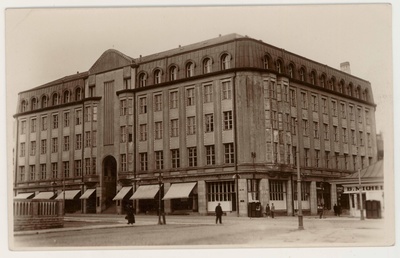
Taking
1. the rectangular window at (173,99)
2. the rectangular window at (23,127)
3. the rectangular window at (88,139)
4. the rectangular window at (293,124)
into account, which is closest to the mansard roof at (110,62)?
the rectangular window at (173,99)

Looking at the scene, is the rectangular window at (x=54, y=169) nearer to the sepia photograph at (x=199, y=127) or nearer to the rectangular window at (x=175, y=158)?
the sepia photograph at (x=199, y=127)

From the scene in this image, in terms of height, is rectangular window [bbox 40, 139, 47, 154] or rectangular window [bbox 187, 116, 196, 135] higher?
rectangular window [bbox 187, 116, 196, 135]

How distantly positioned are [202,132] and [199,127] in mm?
438

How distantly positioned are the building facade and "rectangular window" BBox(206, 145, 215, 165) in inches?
3.8

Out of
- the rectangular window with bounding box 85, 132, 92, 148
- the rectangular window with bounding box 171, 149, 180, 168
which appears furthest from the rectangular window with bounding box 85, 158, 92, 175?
the rectangular window with bounding box 171, 149, 180, 168

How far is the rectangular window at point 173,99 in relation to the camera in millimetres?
43625

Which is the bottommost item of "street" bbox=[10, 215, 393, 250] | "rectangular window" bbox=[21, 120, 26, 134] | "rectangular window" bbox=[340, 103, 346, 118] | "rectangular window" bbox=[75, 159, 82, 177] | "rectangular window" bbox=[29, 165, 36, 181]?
"street" bbox=[10, 215, 393, 250]

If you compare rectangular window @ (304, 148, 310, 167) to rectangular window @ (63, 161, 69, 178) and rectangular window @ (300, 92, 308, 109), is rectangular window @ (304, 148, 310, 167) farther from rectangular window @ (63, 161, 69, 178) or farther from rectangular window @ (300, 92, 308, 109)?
rectangular window @ (63, 161, 69, 178)

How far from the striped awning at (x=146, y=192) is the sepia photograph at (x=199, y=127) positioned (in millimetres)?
139

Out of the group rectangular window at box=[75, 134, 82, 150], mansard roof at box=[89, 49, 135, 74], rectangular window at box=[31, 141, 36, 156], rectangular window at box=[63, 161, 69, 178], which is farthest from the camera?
rectangular window at box=[75, 134, 82, 150]

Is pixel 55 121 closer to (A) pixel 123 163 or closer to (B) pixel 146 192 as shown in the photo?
(A) pixel 123 163

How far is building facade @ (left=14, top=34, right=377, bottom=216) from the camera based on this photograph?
40.6 meters

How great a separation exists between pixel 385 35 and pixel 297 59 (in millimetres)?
11041

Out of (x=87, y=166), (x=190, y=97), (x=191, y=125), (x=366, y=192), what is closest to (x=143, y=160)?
(x=87, y=166)
